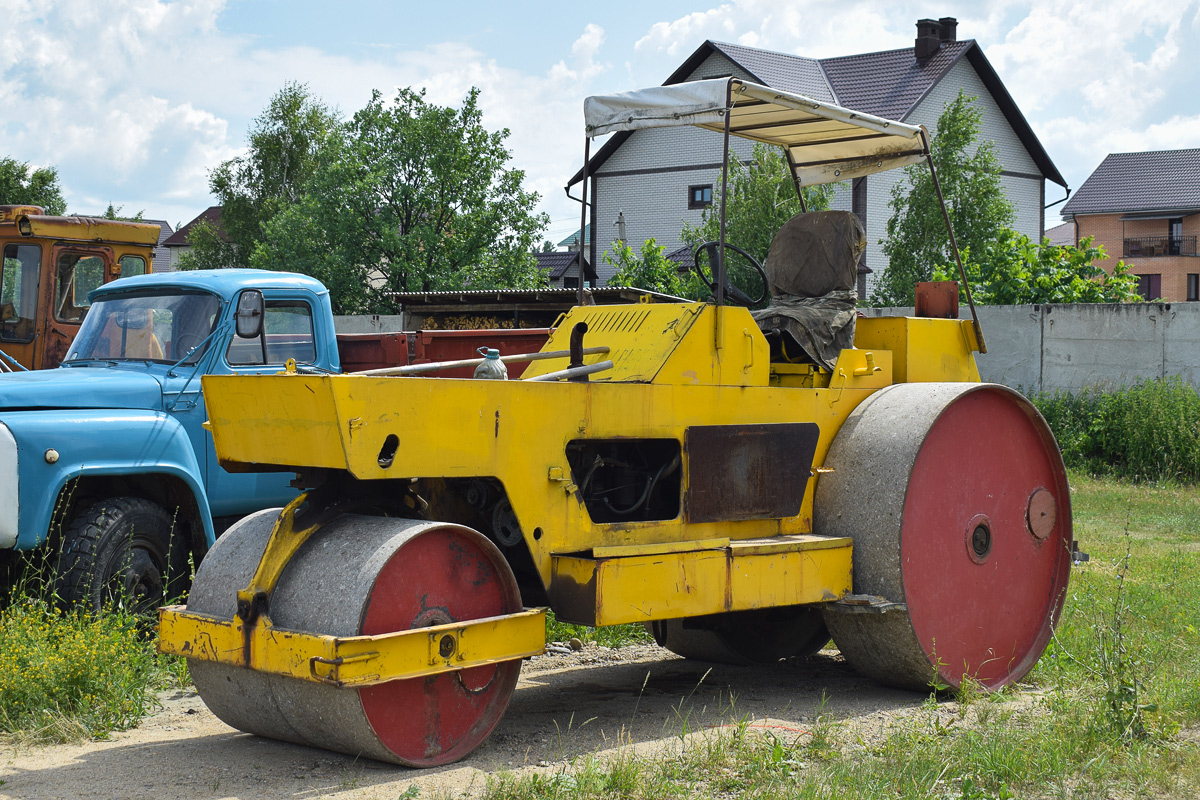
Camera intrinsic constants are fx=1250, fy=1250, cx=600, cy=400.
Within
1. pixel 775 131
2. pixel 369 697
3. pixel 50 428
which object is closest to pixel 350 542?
pixel 369 697

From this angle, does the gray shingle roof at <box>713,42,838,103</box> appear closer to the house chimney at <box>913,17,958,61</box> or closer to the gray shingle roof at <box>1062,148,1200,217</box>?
the house chimney at <box>913,17,958,61</box>

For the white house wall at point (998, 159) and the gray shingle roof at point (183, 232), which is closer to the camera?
the white house wall at point (998, 159)

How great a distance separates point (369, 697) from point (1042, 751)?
2.67 meters

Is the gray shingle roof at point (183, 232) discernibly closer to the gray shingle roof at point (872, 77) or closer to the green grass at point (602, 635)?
the gray shingle roof at point (872, 77)

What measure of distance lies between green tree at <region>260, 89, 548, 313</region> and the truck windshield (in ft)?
64.7

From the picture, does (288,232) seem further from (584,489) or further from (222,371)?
(584,489)

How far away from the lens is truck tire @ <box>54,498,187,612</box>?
6715 millimetres

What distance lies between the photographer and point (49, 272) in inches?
451

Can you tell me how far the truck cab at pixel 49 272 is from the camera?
449 inches

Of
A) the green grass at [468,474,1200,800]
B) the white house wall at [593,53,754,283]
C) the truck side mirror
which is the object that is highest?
the white house wall at [593,53,754,283]

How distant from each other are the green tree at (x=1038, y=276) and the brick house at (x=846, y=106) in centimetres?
1008

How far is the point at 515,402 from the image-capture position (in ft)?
16.5

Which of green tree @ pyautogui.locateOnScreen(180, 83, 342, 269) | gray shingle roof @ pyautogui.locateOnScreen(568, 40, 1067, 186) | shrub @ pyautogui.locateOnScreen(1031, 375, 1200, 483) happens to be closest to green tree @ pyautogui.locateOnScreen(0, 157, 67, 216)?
green tree @ pyautogui.locateOnScreen(180, 83, 342, 269)

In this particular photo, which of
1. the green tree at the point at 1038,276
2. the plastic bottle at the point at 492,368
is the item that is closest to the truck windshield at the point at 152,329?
the plastic bottle at the point at 492,368
